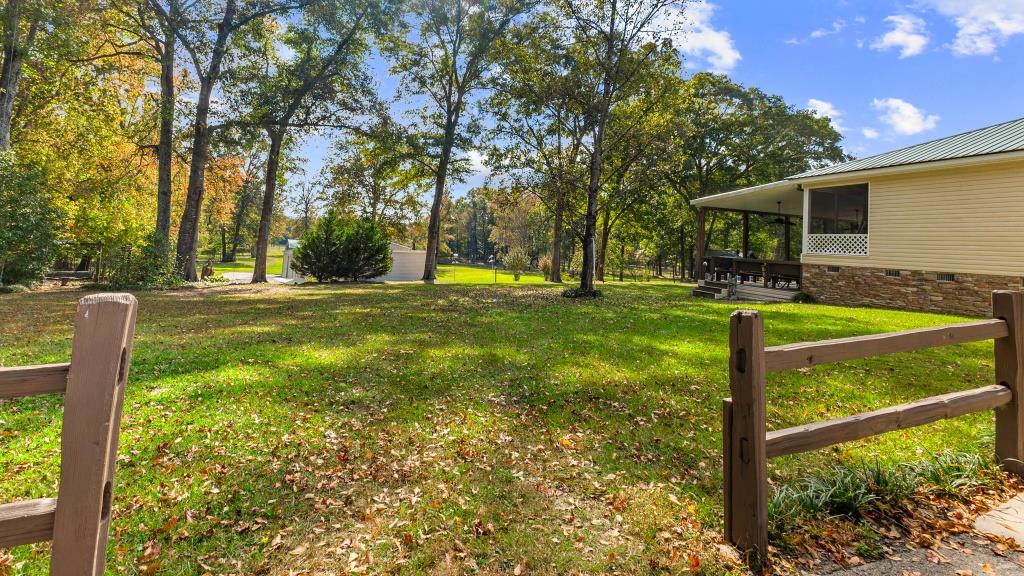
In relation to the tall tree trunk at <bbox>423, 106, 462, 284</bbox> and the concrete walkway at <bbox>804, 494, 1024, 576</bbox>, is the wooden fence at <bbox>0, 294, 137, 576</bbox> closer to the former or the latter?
the concrete walkway at <bbox>804, 494, 1024, 576</bbox>

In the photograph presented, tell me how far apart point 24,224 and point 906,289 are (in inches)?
1023

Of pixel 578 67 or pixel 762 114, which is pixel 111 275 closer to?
pixel 578 67

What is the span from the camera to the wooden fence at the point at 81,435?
4.85 feet

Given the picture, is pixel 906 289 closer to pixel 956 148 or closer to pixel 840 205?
pixel 956 148

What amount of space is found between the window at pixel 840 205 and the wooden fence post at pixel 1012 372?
13600 millimetres

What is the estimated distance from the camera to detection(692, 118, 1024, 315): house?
436 inches

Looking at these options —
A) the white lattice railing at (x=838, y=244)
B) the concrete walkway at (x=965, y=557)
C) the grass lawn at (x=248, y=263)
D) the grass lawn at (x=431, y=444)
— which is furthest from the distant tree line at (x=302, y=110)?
the grass lawn at (x=248, y=263)

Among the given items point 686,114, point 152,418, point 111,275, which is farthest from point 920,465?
point 686,114

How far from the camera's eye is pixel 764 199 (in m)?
18.5

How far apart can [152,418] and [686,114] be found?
2761 cm

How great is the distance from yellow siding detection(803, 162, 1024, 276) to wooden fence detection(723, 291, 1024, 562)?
12.0 meters

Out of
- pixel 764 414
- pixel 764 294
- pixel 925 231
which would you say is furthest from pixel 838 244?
pixel 764 414

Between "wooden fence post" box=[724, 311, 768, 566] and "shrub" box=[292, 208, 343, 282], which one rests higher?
"shrub" box=[292, 208, 343, 282]

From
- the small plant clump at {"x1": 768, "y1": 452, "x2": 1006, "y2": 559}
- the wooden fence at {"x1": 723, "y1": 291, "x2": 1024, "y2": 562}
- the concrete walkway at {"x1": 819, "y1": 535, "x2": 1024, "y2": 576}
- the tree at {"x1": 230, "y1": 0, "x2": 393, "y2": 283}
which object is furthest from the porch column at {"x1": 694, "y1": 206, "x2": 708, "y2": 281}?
the concrete walkway at {"x1": 819, "y1": 535, "x2": 1024, "y2": 576}
